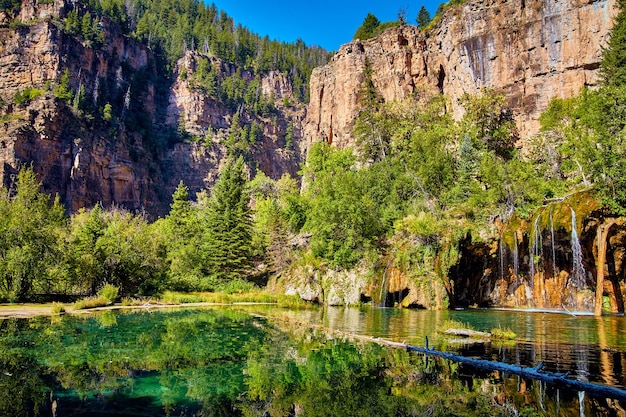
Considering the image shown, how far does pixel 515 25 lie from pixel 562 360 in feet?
177

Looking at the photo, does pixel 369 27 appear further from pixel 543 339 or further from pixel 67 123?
pixel 543 339

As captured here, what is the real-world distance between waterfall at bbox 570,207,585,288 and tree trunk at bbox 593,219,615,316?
1.27 m

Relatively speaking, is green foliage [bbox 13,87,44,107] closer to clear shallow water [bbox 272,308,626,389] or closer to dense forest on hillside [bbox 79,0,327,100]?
dense forest on hillside [bbox 79,0,327,100]

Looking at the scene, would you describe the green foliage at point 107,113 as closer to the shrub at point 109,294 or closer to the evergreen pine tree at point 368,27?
the evergreen pine tree at point 368,27

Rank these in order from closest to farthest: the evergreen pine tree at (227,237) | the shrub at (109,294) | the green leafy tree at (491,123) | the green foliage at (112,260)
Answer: the shrub at (109,294)
the green foliage at (112,260)
the evergreen pine tree at (227,237)
the green leafy tree at (491,123)

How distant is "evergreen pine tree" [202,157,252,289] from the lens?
155ft

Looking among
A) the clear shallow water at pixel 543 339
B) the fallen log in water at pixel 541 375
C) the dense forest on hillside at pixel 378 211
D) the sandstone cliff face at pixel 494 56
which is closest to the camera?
the fallen log in water at pixel 541 375

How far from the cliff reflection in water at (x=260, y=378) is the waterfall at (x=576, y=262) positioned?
15657mm

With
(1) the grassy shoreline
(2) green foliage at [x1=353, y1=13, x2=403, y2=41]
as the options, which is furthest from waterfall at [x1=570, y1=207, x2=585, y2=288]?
(2) green foliage at [x1=353, y1=13, x2=403, y2=41]

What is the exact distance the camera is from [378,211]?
44.0 metres

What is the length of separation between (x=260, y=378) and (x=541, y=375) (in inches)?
254

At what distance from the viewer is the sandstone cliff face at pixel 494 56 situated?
51062mm

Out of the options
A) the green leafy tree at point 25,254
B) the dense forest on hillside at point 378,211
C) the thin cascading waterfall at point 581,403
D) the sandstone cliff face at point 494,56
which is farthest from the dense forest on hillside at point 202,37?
the thin cascading waterfall at point 581,403

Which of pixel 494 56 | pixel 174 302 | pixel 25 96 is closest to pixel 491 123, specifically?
pixel 494 56
